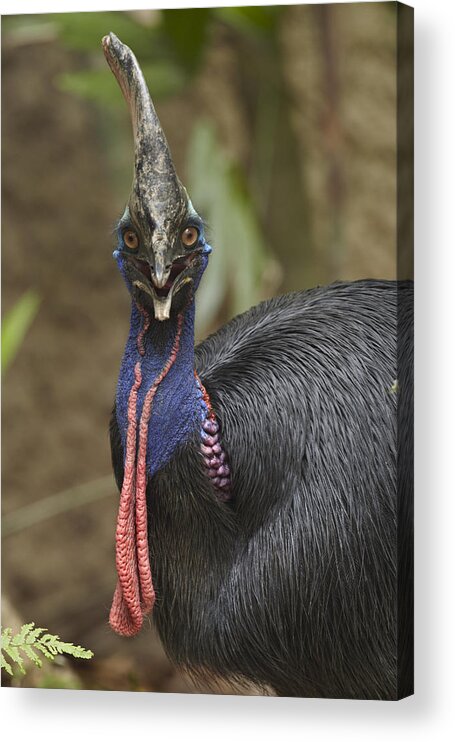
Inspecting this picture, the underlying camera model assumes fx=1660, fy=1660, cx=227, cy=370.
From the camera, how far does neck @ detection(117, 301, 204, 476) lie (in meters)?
2.92

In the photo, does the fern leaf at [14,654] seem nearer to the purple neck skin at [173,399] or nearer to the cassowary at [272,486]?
the cassowary at [272,486]

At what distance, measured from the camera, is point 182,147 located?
3.40 m

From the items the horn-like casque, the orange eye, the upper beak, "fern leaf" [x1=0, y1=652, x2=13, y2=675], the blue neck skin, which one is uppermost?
the horn-like casque

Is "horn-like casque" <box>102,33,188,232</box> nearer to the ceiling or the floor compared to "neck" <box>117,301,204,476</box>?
nearer to the ceiling

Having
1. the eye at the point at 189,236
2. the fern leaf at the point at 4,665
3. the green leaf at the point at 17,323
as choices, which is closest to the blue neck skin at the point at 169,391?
the eye at the point at 189,236

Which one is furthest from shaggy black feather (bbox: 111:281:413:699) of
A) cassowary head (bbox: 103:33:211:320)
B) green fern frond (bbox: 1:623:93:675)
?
green fern frond (bbox: 1:623:93:675)

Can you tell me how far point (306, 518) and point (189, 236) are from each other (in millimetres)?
533

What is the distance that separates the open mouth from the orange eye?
2 cm

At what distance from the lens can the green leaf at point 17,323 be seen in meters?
3.38

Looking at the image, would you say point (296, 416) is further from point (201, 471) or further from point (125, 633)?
point (125, 633)

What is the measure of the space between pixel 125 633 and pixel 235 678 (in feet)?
0.73

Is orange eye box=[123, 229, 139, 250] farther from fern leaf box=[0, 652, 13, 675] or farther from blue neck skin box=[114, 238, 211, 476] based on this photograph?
fern leaf box=[0, 652, 13, 675]

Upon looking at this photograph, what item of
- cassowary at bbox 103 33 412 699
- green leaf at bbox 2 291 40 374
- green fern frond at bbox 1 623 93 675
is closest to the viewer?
cassowary at bbox 103 33 412 699

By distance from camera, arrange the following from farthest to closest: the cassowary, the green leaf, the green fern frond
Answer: the green leaf, the green fern frond, the cassowary
